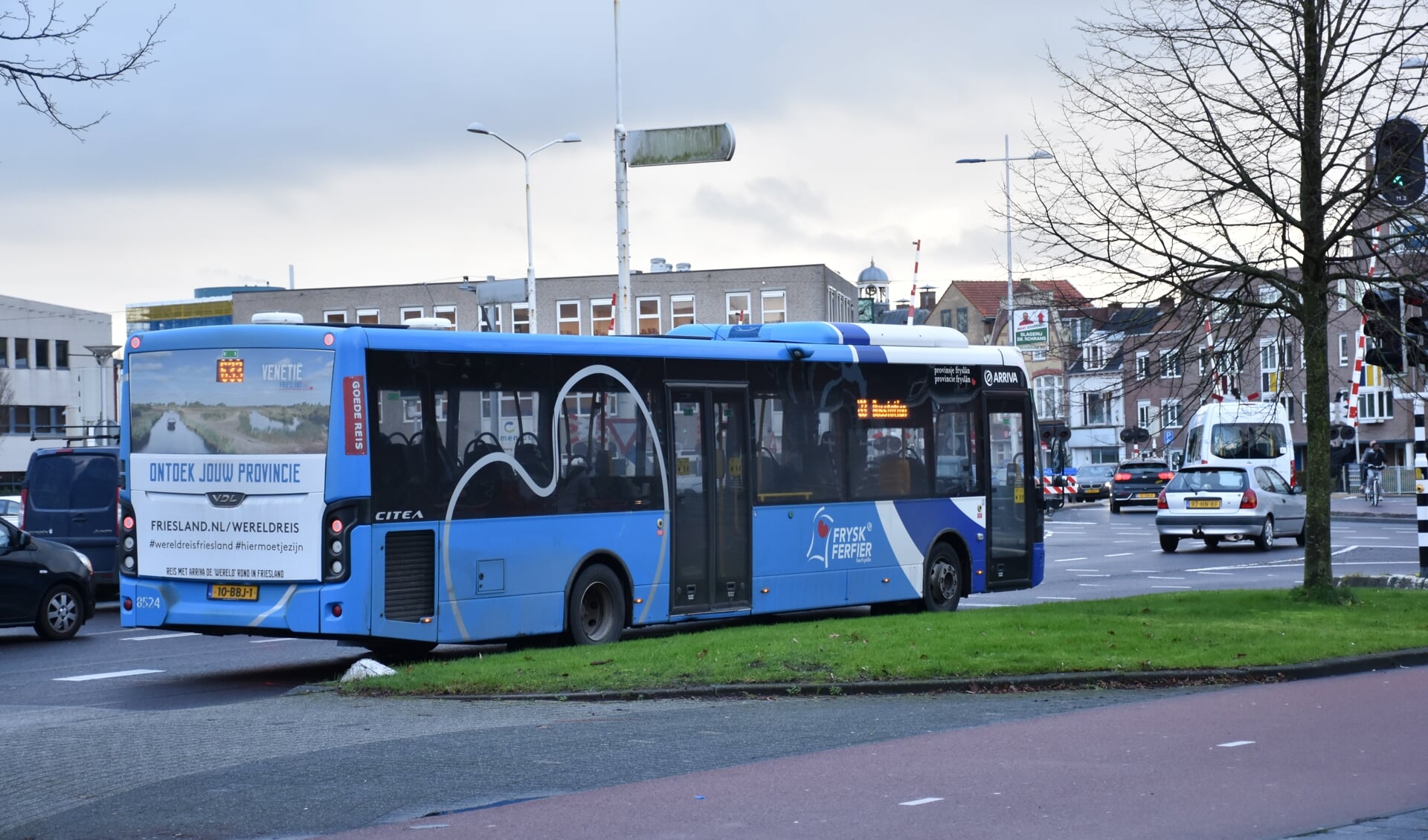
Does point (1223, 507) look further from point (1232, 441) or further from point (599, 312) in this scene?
point (599, 312)

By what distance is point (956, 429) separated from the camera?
68.3 feet

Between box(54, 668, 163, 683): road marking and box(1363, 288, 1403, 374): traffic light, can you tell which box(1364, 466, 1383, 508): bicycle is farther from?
box(54, 668, 163, 683): road marking

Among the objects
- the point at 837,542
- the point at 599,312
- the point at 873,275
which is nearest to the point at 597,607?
the point at 837,542

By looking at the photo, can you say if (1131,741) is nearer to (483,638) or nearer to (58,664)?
(483,638)

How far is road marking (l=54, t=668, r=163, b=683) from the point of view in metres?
15.5

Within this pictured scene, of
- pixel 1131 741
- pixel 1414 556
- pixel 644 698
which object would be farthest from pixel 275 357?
pixel 1414 556

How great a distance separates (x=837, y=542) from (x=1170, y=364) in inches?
155

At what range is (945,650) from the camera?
14297 mm

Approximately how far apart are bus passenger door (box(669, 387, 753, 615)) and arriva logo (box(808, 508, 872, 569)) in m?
1.09

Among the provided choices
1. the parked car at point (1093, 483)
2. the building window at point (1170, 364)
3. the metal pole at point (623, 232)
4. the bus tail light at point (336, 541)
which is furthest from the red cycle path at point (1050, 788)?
the parked car at point (1093, 483)

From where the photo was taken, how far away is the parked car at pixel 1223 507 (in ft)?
112

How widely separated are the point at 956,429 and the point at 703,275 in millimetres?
67347

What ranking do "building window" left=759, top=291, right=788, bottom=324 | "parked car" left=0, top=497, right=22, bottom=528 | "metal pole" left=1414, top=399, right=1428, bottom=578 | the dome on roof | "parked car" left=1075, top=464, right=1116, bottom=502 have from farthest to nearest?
the dome on roof → "building window" left=759, top=291, right=788, bottom=324 → "parked car" left=1075, top=464, right=1116, bottom=502 → "parked car" left=0, top=497, right=22, bottom=528 → "metal pole" left=1414, top=399, right=1428, bottom=578

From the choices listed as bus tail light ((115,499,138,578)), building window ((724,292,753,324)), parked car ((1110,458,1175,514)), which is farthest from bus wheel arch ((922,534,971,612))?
building window ((724,292,753,324))
